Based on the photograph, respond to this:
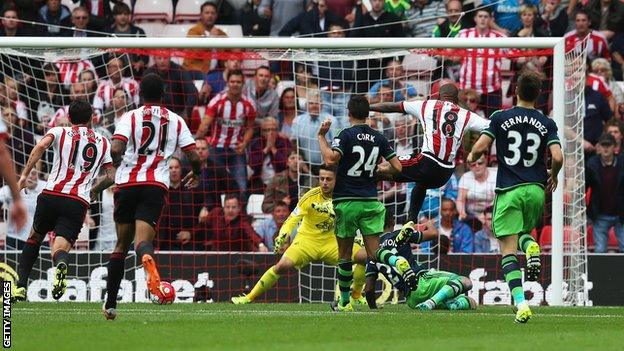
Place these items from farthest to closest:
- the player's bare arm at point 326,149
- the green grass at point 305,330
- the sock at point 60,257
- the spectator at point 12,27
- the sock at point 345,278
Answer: the spectator at point 12,27
the sock at point 60,257
the sock at point 345,278
the player's bare arm at point 326,149
the green grass at point 305,330

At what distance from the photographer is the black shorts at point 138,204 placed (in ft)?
43.9

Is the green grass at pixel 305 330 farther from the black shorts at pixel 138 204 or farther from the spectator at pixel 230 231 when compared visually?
the spectator at pixel 230 231

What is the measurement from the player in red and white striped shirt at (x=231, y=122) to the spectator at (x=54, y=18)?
3637 mm

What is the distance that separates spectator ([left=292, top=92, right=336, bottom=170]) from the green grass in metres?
4.89

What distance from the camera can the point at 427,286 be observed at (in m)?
15.5

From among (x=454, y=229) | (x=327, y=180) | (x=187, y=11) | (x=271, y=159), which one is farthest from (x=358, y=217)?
(x=187, y=11)

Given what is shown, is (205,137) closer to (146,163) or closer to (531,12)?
(531,12)

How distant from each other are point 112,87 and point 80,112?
4.58 m

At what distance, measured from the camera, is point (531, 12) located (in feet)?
72.7

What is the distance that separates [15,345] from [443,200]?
33.4 feet

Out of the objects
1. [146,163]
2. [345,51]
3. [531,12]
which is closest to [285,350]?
[146,163]

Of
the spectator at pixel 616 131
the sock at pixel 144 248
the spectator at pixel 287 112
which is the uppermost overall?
the spectator at pixel 287 112

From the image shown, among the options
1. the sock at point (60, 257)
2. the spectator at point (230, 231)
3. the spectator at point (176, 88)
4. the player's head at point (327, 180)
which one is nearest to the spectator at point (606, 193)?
the spectator at point (230, 231)

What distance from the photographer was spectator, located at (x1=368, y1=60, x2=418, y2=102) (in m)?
19.8
